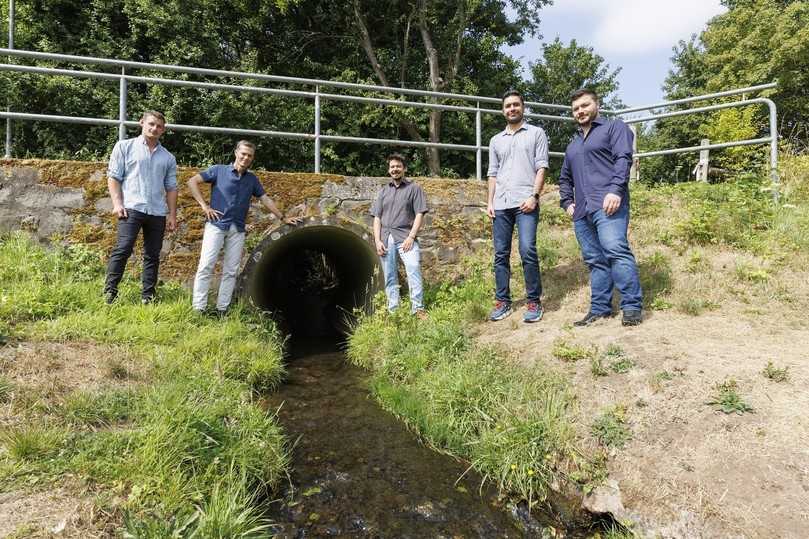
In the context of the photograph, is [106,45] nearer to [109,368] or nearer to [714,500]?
[109,368]

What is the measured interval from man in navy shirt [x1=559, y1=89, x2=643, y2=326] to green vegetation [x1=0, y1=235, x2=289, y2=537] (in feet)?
10.3

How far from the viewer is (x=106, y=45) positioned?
1362 centimetres

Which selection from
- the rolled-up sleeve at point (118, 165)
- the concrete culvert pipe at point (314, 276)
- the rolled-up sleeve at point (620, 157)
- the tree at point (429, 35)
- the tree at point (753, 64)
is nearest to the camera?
the rolled-up sleeve at point (620, 157)

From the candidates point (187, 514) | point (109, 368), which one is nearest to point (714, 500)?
point (187, 514)

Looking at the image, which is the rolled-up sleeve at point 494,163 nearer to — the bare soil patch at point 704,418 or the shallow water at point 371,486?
the bare soil patch at point 704,418

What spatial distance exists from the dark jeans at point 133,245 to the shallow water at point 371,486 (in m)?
1.92

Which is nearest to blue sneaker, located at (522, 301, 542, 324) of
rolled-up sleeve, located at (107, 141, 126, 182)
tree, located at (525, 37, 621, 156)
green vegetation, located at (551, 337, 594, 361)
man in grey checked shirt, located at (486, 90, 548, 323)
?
man in grey checked shirt, located at (486, 90, 548, 323)

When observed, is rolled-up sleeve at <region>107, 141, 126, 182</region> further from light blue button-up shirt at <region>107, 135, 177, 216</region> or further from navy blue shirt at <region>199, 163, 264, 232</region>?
navy blue shirt at <region>199, 163, 264, 232</region>

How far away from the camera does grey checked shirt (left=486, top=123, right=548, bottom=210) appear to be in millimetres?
4961

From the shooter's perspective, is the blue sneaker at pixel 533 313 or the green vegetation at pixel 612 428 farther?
the blue sneaker at pixel 533 313

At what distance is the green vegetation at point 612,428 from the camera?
309 cm

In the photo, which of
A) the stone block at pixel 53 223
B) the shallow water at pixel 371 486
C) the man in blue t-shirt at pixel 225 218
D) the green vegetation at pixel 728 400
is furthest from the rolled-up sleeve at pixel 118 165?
the green vegetation at pixel 728 400

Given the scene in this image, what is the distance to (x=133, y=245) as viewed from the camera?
4941 mm

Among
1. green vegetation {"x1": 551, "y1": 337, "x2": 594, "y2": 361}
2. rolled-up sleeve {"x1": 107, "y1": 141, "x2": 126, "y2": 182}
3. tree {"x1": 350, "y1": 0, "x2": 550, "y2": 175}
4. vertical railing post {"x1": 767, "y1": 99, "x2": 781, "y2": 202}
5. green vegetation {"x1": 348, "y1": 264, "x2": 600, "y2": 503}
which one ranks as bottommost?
green vegetation {"x1": 348, "y1": 264, "x2": 600, "y2": 503}
